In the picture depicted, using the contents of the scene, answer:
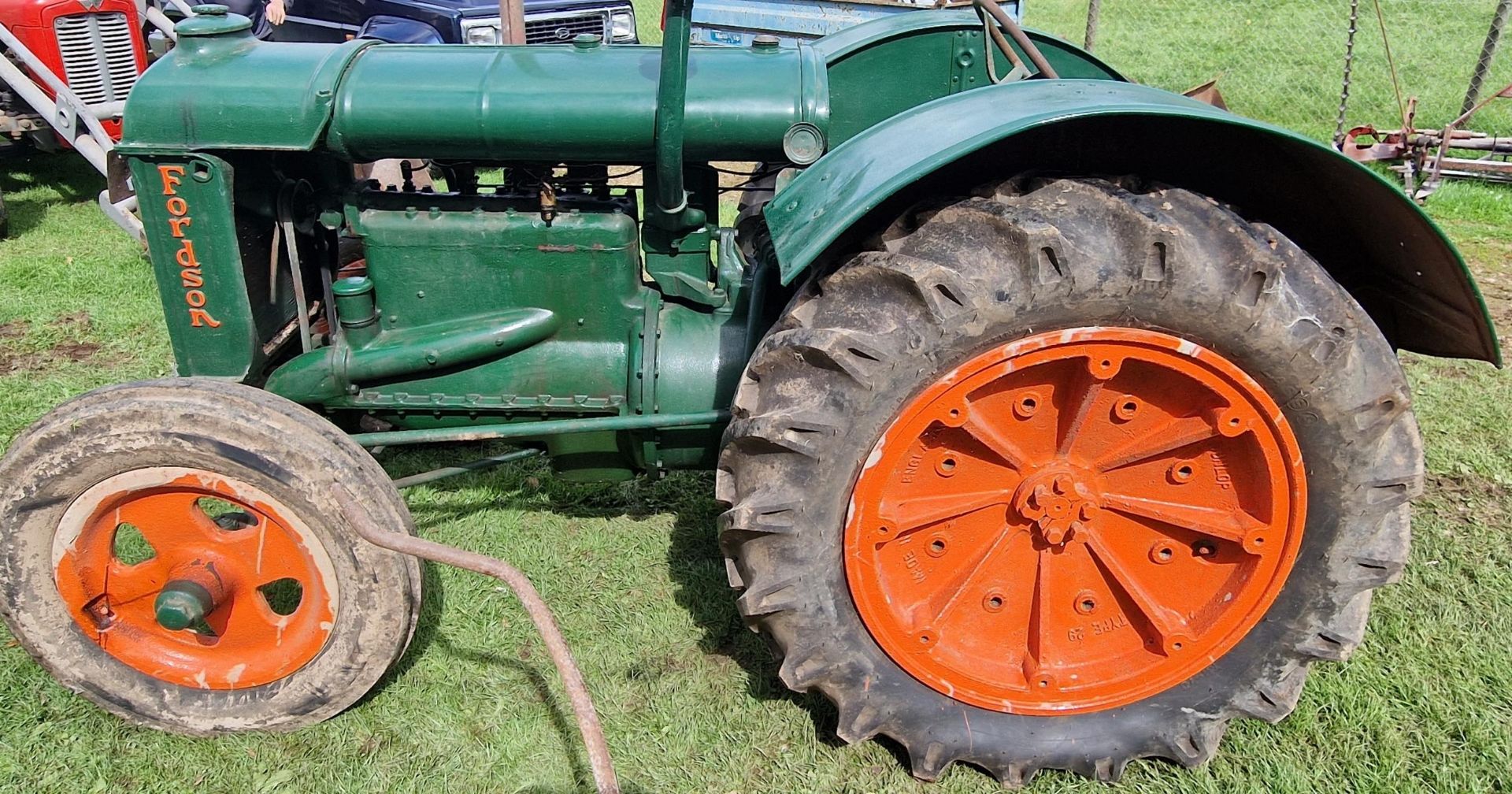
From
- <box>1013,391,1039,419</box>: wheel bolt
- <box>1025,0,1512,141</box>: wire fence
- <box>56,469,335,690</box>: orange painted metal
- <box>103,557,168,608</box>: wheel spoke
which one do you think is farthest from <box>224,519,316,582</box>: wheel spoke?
<box>1025,0,1512,141</box>: wire fence

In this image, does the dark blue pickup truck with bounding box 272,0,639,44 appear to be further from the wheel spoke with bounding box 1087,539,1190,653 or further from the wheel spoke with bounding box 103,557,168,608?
the wheel spoke with bounding box 1087,539,1190,653

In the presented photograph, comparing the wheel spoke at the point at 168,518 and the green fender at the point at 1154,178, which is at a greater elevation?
the green fender at the point at 1154,178

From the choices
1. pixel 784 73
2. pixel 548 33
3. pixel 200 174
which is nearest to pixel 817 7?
pixel 548 33

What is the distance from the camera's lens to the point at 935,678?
2250 millimetres

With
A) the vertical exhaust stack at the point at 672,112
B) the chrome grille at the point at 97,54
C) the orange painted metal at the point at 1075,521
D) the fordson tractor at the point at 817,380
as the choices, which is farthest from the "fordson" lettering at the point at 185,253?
the chrome grille at the point at 97,54

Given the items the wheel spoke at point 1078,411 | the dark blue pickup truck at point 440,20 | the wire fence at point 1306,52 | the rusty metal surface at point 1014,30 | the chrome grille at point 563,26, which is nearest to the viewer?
the wheel spoke at point 1078,411

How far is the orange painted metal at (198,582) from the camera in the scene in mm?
2230

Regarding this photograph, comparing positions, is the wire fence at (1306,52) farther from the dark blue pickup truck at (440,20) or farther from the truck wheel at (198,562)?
the truck wheel at (198,562)

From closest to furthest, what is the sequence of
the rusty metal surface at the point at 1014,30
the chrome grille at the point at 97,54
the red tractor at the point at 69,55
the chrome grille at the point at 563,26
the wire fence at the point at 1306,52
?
1. the rusty metal surface at the point at 1014,30
2. the red tractor at the point at 69,55
3. the chrome grille at the point at 97,54
4. the chrome grille at the point at 563,26
5. the wire fence at the point at 1306,52

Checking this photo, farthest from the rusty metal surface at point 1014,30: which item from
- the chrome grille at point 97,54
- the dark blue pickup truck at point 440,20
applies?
the chrome grille at point 97,54

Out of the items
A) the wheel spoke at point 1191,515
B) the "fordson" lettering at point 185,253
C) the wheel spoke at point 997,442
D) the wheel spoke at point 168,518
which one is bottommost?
the wheel spoke at point 168,518

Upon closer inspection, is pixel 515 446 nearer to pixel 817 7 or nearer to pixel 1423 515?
pixel 1423 515

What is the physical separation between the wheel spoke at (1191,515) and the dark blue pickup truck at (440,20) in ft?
16.8

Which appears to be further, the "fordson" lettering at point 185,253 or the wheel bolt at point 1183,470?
the "fordson" lettering at point 185,253
